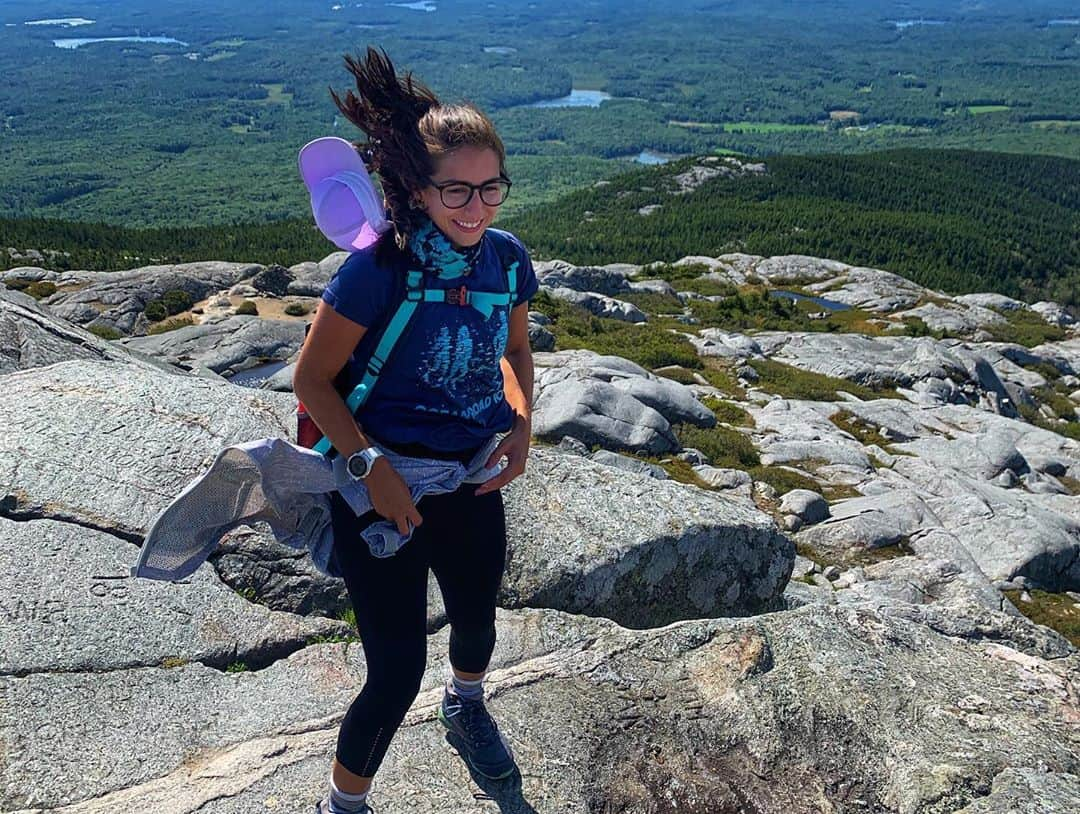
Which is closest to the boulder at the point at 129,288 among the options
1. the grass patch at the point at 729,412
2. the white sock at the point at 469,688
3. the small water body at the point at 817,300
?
the grass patch at the point at 729,412

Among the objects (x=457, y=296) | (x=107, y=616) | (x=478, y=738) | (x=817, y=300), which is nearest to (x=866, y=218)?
(x=817, y=300)

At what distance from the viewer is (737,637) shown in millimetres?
6645

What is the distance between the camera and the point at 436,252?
3979 millimetres

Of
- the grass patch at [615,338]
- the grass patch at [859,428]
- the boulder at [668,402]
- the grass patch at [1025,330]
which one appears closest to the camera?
the boulder at [668,402]

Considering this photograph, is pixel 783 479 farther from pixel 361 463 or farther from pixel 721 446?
pixel 361 463

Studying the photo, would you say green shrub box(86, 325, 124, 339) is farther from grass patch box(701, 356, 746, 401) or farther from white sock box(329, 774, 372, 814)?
white sock box(329, 774, 372, 814)

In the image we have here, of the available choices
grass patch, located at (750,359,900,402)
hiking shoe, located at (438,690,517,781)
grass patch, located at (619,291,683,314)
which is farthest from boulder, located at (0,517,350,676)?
grass patch, located at (619,291,683,314)

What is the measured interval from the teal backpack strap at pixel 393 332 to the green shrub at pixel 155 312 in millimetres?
39346

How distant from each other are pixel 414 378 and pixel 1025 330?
295 feet

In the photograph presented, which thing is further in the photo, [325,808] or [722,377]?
[722,377]

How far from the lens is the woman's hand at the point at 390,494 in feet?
13.0

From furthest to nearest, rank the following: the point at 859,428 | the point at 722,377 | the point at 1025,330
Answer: the point at 1025,330
the point at 722,377
the point at 859,428

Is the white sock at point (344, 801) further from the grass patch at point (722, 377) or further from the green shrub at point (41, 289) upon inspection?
the green shrub at point (41, 289)

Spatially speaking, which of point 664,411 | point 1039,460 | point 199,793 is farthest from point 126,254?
point 199,793
